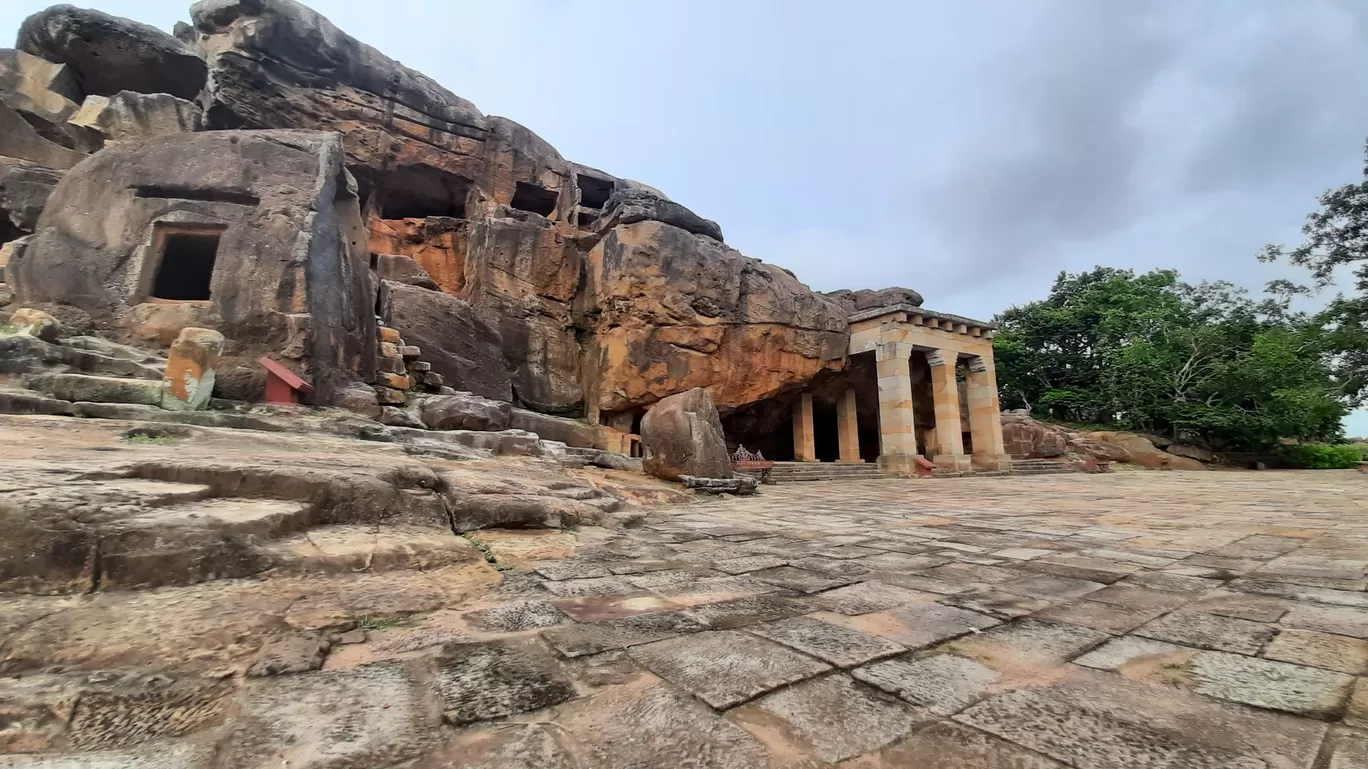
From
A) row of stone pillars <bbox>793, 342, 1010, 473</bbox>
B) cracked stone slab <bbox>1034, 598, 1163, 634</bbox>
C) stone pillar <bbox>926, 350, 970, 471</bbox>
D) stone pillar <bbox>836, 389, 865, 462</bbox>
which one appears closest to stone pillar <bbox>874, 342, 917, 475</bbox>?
row of stone pillars <bbox>793, 342, 1010, 473</bbox>

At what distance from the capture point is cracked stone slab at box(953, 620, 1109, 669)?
169cm

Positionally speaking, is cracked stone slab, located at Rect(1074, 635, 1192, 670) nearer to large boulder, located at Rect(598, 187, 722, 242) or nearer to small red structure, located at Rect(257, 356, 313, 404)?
small red structure, located at Rect(257, 356, 313, 404)

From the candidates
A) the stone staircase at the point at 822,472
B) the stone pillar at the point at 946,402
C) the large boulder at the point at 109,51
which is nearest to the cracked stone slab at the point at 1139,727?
the stone staircase at the point at 822,472

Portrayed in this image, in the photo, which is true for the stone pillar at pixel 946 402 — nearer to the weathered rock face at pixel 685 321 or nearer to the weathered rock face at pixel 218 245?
the weathered rock face at pixel 685 321

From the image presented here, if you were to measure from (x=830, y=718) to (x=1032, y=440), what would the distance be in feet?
81.3

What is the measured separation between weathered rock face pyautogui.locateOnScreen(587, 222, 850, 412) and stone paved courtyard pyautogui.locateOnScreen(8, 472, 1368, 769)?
45.2 ft

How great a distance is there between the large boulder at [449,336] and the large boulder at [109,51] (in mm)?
14805

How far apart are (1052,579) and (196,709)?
3.27 meters

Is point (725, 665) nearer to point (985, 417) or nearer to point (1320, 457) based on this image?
point (985, 417)

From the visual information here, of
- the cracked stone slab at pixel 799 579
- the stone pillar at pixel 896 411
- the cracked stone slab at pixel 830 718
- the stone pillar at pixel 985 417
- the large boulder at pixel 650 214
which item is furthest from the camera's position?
the stone pillar at pixel 985 417

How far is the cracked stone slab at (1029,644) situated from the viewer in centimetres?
169

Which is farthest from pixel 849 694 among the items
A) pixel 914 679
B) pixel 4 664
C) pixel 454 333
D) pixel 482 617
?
pixel 454 333

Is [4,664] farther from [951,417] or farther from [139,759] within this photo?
[951,417]

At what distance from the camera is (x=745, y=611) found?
2.21 metres
